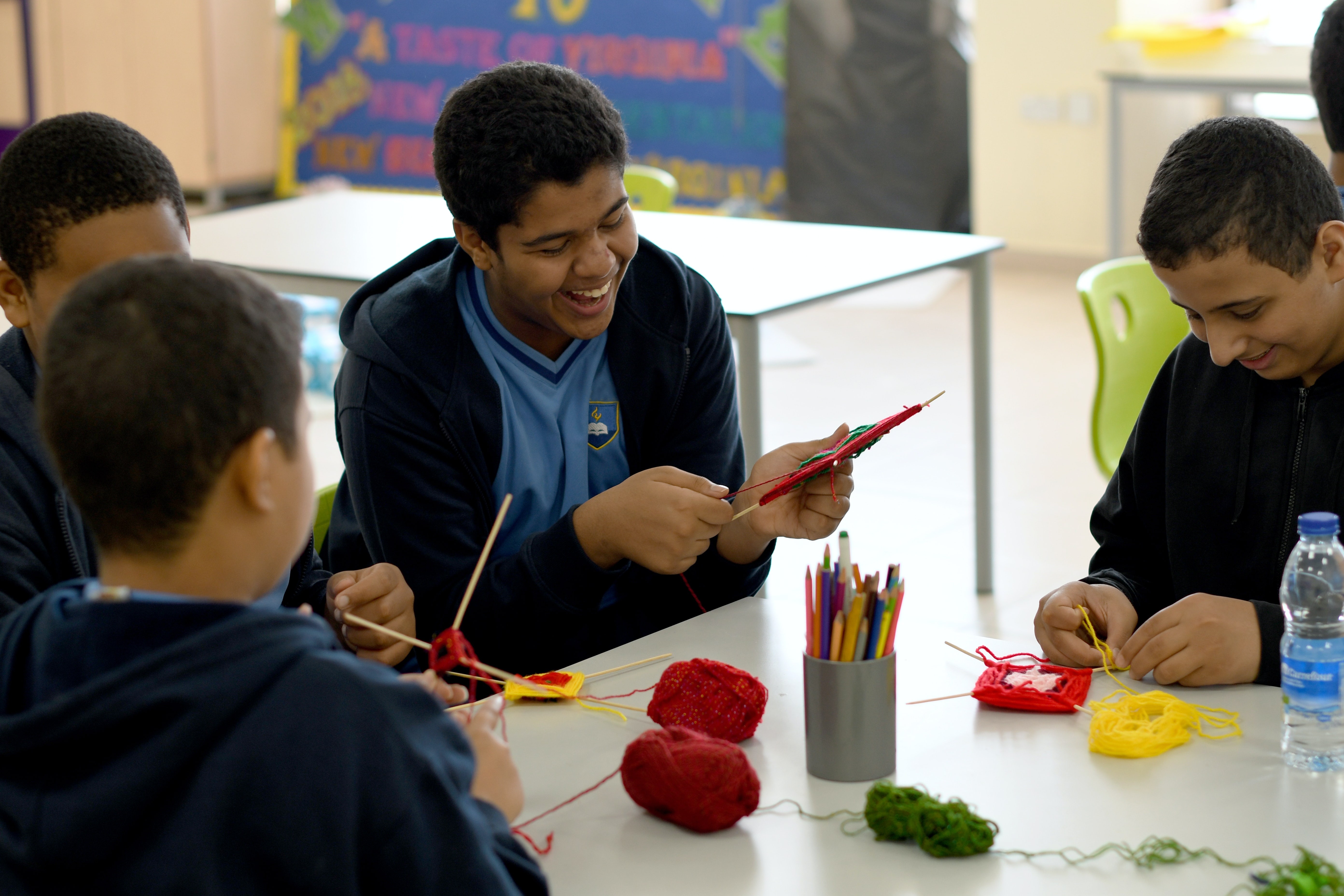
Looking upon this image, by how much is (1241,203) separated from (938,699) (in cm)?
62

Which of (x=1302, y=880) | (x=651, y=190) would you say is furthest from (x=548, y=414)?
(x=651, y=190)

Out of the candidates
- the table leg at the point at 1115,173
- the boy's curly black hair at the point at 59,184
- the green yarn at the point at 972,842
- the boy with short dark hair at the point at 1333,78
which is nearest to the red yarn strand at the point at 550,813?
the green yarn at the point at 972,842

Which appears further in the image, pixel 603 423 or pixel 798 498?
pixel 603 423

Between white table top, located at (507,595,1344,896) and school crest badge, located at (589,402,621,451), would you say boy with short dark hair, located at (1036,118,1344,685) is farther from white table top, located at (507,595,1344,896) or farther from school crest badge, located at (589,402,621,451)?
school crest badge, located at (589,402,621,451)

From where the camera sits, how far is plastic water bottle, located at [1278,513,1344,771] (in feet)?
3.95

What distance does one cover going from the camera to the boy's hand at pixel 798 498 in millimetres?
1603

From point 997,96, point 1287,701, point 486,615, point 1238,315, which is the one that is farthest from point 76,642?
point 997,96

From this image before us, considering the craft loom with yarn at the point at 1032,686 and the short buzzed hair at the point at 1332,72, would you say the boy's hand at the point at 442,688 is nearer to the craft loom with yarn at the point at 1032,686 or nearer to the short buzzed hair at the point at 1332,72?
the craft loom with yarn at the point at 1032,686

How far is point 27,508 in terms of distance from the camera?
1.47 metres

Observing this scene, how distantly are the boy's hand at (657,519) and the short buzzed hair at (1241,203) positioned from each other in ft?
1.81

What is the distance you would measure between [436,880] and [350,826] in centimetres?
7

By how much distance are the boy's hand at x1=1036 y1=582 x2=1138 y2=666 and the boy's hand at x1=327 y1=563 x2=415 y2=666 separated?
0.69 m

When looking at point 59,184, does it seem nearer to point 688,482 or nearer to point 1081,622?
point 688,482

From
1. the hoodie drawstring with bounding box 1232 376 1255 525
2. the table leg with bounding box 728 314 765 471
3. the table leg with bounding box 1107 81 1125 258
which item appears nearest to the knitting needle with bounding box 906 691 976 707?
the hoodie drawstring with bounding box 1232 376 1255 525
